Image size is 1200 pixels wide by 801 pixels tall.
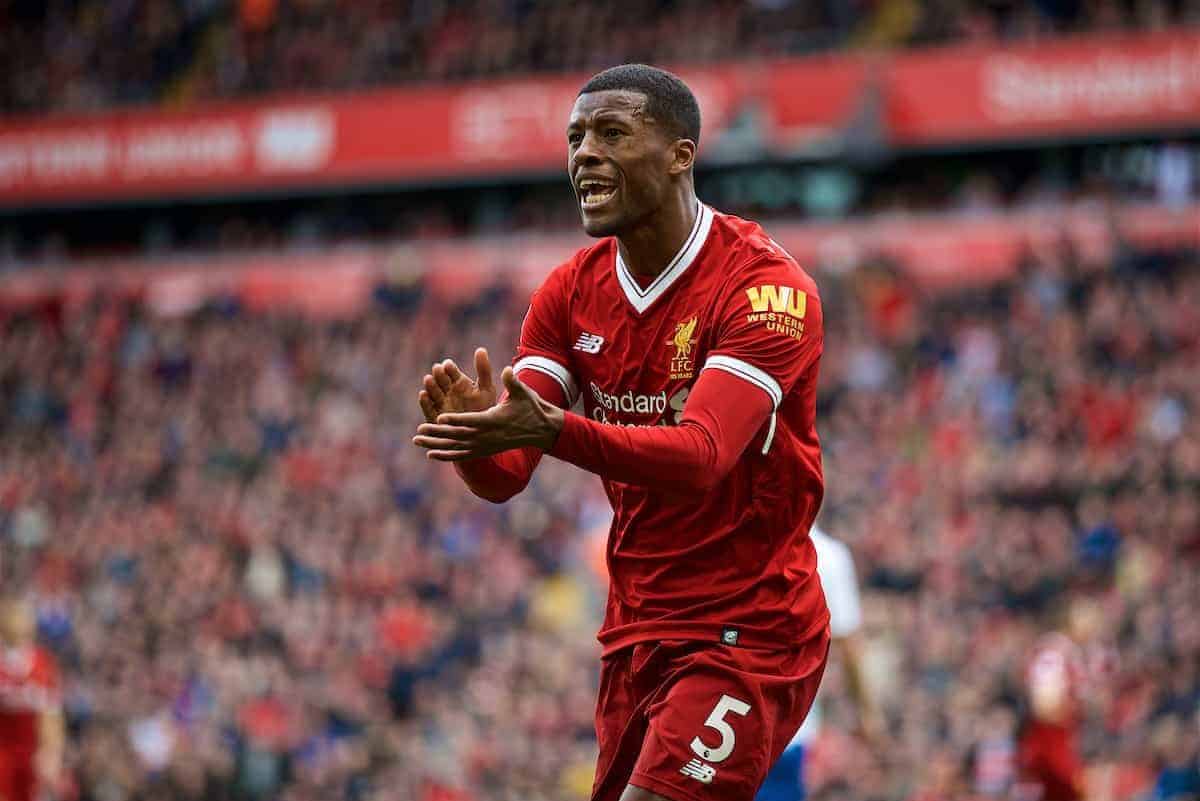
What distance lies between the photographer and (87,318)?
29.9m

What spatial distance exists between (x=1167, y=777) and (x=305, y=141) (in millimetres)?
23478

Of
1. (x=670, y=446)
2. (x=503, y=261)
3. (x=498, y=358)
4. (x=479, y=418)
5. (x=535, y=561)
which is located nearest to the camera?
(x=479, y=418)

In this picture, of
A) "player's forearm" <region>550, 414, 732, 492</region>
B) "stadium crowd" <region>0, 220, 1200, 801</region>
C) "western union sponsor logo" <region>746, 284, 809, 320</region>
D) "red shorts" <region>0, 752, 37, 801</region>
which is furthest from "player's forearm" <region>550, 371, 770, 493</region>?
"red shorts" <region>0, 752, 37, 801</region>

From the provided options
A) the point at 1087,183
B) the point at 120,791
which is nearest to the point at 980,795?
the point at 120,791

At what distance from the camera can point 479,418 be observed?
14.5 ft

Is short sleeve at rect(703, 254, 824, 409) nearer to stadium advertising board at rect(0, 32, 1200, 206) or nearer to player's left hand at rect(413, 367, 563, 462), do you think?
player's left hand at rect(413, 367, 563, 462)

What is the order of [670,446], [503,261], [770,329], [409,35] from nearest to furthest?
[670,446], [770,329], [503,261], [409,35]

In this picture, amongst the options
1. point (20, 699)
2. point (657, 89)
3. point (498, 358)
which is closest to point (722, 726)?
point (657, 89)

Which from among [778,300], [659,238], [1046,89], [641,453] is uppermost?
[1046,89]

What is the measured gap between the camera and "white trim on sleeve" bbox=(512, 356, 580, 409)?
526 centimetres

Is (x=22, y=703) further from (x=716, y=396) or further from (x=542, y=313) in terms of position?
(x=716, y=396)

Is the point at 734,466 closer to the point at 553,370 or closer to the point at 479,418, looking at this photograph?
the point at 553,370

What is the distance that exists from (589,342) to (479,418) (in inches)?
32.8

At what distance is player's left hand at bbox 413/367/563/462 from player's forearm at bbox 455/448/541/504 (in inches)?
17.4
